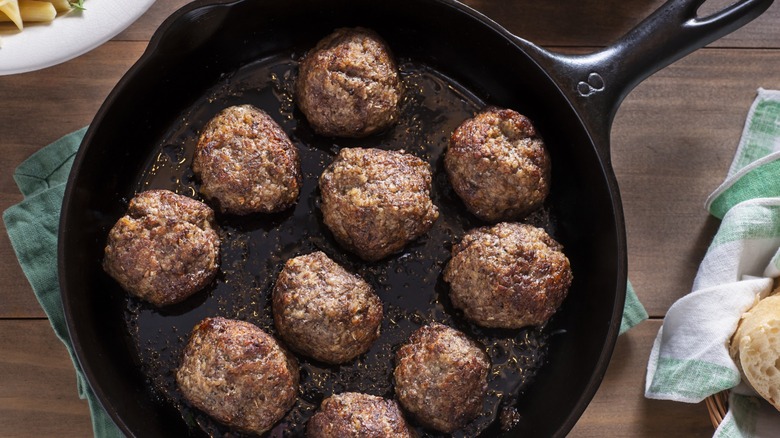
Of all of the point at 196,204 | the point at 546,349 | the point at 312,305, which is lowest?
the point at 546,349

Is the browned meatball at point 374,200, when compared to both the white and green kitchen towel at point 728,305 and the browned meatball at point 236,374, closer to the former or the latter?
the browned meatball at point 236,374

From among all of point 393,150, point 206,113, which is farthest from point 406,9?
point 206,113

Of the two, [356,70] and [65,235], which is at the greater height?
[356,70]

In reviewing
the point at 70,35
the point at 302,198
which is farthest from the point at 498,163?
the point at 70,35

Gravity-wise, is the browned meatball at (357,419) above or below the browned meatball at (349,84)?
below

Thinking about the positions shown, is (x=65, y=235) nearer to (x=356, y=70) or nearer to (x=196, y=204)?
(x=196, y=204)

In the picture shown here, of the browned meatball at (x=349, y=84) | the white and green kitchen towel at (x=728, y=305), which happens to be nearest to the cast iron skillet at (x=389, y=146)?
the browned meatball at (x=349, y=84)
